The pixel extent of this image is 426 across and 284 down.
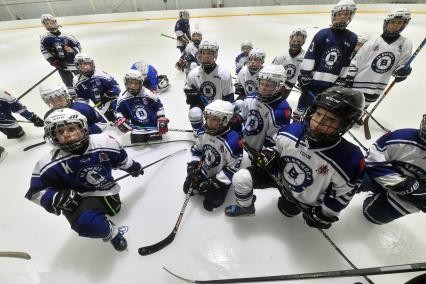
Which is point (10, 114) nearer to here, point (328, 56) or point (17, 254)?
point (17, 254)

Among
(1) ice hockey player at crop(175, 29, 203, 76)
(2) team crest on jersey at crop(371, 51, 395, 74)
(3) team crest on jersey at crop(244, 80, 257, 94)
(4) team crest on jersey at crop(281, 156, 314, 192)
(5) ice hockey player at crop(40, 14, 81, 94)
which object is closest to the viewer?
(4) team crest on jersey at crop(281, 156, 314, 192)

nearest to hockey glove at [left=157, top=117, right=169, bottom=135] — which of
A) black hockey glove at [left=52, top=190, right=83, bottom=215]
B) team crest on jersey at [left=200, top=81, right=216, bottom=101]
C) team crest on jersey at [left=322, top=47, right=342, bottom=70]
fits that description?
team crest on jersey at [left=200, top=81, right=216, bottom=101]

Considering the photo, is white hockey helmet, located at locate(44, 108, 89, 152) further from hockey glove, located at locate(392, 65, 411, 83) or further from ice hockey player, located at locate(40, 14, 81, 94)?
hockey glove, located at locate(392, 65, 411, 83)

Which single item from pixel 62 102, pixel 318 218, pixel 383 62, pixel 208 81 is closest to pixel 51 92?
pixel 62 102

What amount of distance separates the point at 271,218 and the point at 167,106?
2.65m

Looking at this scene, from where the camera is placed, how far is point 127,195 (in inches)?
87.8

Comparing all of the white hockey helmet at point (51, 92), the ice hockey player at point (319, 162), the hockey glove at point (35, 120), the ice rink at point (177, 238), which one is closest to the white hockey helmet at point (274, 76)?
the ice hockey player at point (319, 162)

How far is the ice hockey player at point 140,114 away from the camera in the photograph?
2.83m

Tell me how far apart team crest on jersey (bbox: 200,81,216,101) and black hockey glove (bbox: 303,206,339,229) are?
1839 mm

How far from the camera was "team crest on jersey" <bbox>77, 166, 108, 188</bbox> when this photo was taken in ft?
5.26

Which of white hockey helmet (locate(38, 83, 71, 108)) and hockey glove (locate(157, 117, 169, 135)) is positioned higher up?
white hockey helmet (locate(38, 83, 71, 108))

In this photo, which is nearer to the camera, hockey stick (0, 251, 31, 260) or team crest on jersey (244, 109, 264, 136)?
hockey stick (0, 251, 31, 260)

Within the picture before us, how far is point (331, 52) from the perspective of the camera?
8.48ft

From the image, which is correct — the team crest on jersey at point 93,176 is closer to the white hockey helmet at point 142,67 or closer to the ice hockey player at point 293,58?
the white hockey helmet at point 142,67
